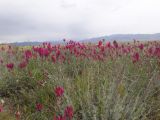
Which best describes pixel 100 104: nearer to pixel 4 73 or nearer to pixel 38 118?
pixel 38 118

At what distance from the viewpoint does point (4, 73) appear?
7.16 meters

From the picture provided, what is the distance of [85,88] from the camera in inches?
208

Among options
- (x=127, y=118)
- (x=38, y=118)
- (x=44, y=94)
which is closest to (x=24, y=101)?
(x=44, y=94)

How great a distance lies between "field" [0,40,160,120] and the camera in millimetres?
4652

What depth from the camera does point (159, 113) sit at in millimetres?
5203

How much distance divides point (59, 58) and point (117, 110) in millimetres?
2925

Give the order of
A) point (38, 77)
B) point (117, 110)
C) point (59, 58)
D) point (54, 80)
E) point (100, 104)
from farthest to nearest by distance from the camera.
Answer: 1. point (59, 58)
2. point (38, 77)
3. point (54, 80)
4. point (100, 104)
5. point (117, 110)

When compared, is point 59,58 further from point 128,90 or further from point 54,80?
point 128,90

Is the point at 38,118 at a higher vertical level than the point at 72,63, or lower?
lower

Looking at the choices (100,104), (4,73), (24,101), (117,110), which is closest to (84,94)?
(100,104)

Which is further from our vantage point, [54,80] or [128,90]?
[54,80]

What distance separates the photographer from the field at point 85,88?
183 inches

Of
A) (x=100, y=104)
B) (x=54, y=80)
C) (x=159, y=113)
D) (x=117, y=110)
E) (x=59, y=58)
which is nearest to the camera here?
(x=117, y=110)

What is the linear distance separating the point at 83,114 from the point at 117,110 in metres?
0.41
